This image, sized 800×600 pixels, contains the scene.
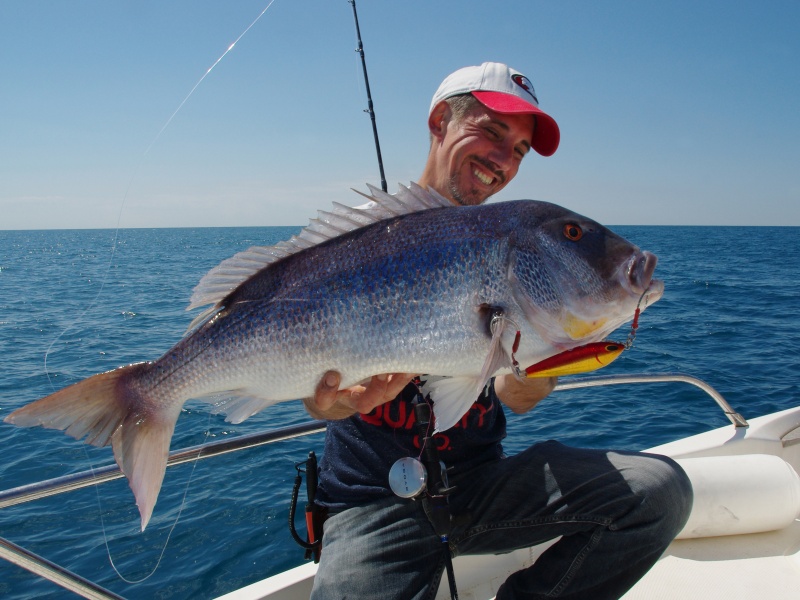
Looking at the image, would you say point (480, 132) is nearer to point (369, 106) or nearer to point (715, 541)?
point (369, 106)

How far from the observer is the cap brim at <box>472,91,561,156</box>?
282 cm

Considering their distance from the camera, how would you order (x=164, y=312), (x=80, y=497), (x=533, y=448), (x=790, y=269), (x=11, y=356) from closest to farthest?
(x=533, y=448), (x=80, y=497), (x=11, y=356), (x=164, y=312), (x=790, y=269)

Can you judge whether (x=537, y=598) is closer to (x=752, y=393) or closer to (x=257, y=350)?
(x=257, y=350)

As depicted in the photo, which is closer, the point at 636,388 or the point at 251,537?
the point at 251,537

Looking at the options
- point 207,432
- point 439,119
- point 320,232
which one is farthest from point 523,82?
point 207,432

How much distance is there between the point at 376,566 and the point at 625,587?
108cm

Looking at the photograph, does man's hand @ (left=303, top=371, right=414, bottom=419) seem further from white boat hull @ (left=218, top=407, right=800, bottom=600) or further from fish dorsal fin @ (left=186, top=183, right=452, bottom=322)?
white boat hull @ (left=218, top=407, right=800, bottom=600)

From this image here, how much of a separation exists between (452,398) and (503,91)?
5.48ft

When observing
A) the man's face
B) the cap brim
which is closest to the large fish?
the cap brim

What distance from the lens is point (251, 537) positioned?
5.55 m

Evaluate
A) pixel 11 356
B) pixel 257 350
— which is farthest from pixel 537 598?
pixel 11 356

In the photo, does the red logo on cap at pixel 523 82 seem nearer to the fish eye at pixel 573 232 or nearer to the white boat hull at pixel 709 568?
the fish eye at pixel 573 232

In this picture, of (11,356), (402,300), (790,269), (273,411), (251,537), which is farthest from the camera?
(790,269)

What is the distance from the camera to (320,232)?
92.6 inches
